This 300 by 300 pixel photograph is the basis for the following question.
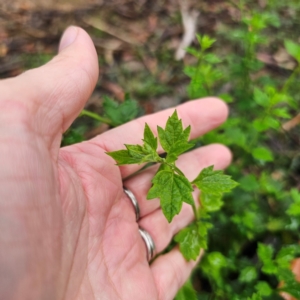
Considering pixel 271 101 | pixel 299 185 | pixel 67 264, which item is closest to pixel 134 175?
pixel 67 264

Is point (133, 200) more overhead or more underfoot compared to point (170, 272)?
more overhead

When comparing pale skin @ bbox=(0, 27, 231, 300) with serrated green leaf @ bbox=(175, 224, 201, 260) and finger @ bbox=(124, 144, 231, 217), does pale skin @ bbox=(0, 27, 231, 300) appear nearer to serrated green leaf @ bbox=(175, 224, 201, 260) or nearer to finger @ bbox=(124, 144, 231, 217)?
finger @ bbox=(124, 144, 231, 217)

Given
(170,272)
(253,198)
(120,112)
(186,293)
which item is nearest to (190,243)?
(170,272)

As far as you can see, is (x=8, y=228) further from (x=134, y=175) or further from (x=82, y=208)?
(x=134, y=175)

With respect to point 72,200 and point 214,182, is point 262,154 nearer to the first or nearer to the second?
point 214,182

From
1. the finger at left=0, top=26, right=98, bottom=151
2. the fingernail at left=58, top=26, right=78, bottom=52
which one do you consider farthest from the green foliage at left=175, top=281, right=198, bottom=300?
the fingernail at left=58, top=26, right=78, bottom=52

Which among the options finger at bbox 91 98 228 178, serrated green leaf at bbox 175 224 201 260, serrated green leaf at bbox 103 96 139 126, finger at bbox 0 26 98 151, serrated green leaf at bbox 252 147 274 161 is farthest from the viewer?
serrated green leaf at bbox 103 96 139 126
